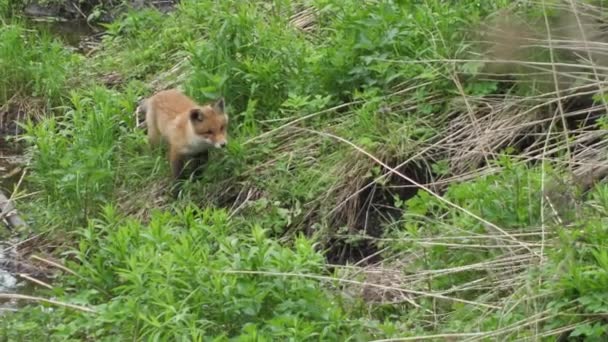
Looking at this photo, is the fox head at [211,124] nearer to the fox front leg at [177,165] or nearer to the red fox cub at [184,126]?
the red fox cub at [184,126]

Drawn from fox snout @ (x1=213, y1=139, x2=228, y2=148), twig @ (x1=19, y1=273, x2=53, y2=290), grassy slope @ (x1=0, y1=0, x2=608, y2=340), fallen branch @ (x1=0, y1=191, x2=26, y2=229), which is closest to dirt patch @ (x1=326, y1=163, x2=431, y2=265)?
grassy slope @ (x1=0, y1=0, x2=608, y2=340)

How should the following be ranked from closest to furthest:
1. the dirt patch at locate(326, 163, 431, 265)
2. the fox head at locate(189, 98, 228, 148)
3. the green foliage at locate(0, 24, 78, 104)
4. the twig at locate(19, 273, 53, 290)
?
1. the twig at locate(19, 273, 53, 290)
2. the dirt patch at locate(326, 163, 431, 265)
3. the fox head at locate(189, 98, 228, 148)
4. the green foliage at locate(0, 24, 78, 104)

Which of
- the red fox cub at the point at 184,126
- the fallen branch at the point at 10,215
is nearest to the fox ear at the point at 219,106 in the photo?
the red fox cub at the point at 184,126

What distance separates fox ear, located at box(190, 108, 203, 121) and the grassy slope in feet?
0.96

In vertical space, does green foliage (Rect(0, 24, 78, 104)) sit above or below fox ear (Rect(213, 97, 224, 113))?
below

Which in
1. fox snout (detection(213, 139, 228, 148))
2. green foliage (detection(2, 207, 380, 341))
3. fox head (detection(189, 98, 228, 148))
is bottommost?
fox snout (detection(213, 139, 228, 148))

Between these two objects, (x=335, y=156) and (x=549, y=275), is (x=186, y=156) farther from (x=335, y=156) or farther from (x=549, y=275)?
(x=549, y=275)

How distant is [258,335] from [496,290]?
3.79 ft

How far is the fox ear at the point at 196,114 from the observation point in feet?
27.3

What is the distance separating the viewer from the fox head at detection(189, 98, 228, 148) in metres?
8.29

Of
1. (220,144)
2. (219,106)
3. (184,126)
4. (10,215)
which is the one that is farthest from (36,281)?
(219,106)

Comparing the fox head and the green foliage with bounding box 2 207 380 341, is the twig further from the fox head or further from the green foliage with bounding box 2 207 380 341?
the fox head

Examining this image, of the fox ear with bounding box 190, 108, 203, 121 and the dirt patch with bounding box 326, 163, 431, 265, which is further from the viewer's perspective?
the fox ear with bounding box 190, 108, 203, 121

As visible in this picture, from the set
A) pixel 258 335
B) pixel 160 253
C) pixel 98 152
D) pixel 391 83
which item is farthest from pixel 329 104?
pixel 258 335
